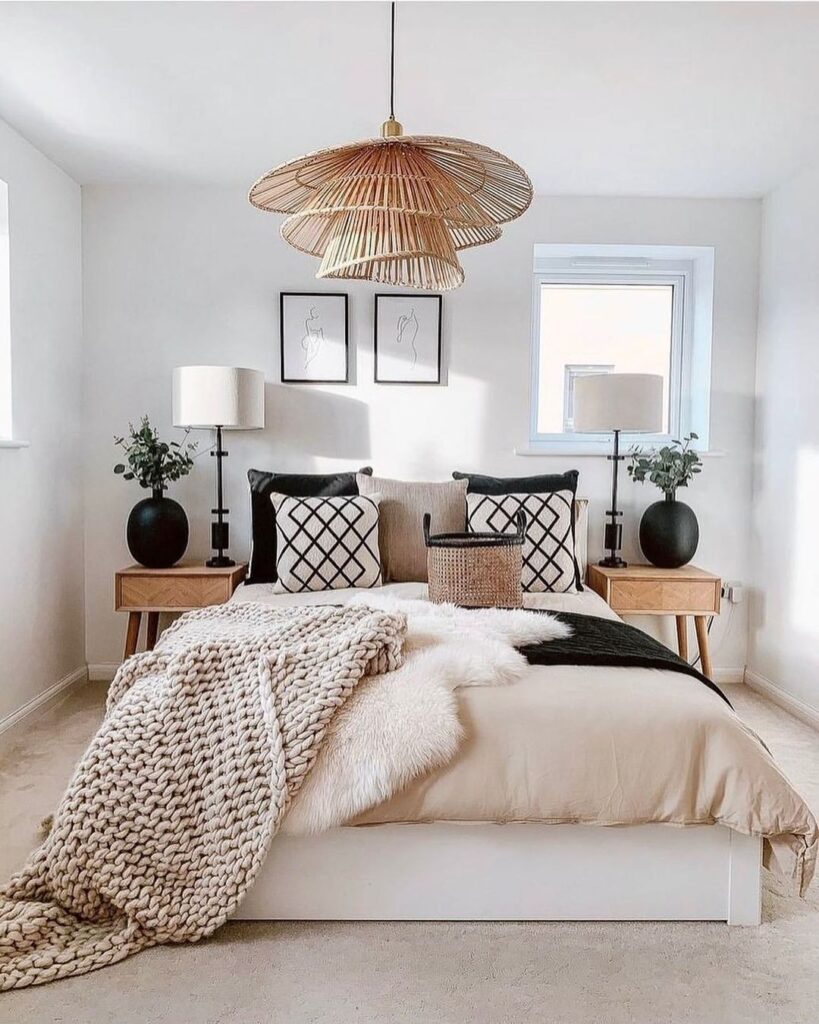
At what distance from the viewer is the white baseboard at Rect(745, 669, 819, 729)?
3.47 meters

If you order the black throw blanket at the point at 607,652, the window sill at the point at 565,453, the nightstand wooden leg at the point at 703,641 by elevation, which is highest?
the window sill at the point at 565,453

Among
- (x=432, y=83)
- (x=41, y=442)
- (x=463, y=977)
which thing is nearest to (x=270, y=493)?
(x=41, y=442)

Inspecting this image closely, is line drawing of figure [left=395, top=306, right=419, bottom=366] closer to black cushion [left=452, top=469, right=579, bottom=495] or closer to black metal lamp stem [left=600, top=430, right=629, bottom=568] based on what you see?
black cushion [left=452, top=469, right=579, bottom=495]

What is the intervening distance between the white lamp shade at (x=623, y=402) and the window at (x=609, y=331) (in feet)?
1.81

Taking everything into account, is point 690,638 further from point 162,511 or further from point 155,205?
point 155,205

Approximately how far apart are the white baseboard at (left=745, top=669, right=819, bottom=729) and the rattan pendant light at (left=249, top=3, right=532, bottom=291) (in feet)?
8.42

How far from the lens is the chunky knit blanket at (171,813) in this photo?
178 cm

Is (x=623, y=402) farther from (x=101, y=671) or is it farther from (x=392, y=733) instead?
(x=101, y=671)

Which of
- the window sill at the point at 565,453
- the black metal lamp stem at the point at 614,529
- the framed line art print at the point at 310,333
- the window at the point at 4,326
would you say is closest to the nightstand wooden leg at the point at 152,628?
the window at the point at 4,326

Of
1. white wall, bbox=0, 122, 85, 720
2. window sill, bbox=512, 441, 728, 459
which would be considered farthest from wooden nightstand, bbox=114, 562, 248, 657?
window sill, bbox=512, 441, 728, 459

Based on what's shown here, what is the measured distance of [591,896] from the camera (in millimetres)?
1921

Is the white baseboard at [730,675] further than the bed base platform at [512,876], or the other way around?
the white baseboard at [730,675]

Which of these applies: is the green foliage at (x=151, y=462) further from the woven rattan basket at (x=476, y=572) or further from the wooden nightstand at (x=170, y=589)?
the woven rattan basket at (x=476, y=572)

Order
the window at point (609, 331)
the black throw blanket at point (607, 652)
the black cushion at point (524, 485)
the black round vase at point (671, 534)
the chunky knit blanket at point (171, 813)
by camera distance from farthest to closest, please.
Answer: the window at point (609, 331)
the black round vase at point (671, 534)
the black cushion at point (524, 485)
the black throw blanket at point (607, 652)
the chunky knit blanket at point (171, 813)
